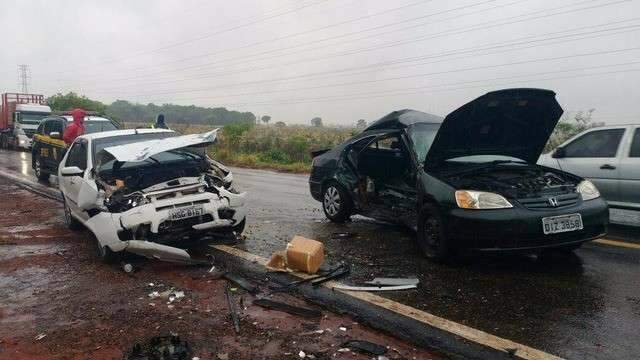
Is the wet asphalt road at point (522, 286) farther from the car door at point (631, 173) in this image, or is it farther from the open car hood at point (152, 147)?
the open car hood at point (152, 147)

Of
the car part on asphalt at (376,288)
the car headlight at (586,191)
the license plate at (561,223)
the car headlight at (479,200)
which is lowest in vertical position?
the car part on asphalt at (376,288)

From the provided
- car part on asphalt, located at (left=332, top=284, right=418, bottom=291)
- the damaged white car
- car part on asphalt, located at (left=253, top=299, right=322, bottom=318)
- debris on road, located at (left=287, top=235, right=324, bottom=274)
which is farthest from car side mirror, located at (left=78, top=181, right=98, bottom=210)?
car part on asphalt, located at (left=332, top=284, right=418, bottom=291)

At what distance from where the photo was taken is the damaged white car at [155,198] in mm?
5715

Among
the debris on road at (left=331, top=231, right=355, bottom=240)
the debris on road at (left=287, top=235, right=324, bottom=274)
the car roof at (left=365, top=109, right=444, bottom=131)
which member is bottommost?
the debris on road at (left=331, top=231, right=355, bottom=240)

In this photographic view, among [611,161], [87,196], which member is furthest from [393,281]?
[611,161]

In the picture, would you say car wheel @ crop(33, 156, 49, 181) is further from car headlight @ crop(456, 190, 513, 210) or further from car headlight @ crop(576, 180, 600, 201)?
car headlight @ crop(576, 180, 600, 201)

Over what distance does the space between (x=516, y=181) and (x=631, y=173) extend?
9.11 ft

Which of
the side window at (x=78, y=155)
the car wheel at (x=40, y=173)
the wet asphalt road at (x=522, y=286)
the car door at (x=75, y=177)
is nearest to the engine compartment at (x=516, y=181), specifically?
the wet asphalt road at (x=522, y=286)

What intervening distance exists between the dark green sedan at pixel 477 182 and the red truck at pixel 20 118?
24.3 m

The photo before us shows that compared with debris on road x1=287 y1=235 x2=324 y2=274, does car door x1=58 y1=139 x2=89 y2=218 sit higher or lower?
higher

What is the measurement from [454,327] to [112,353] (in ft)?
8.21

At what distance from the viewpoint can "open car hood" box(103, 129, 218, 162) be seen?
605 centimetres

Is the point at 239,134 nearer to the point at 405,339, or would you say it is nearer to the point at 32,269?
the point at 32,269

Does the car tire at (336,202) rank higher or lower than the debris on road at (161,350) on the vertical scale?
higher
